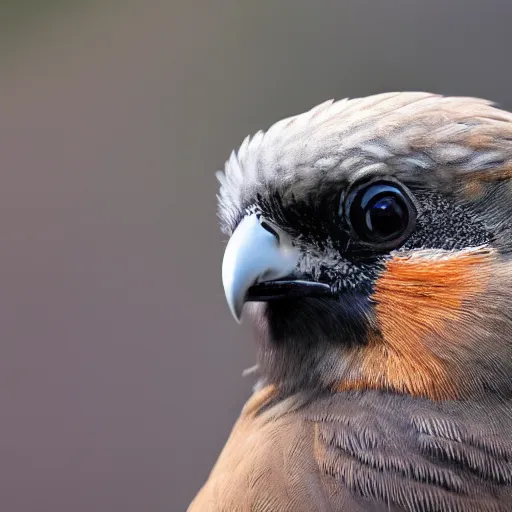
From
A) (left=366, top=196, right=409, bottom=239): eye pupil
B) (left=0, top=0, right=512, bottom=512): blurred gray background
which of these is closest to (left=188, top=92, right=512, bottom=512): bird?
(left=366, top=196, right=409, bottom=239): eye pupil

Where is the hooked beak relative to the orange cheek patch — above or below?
above

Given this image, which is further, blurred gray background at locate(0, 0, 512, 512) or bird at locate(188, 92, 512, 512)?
blurred gray background at locate(0, 0, 512, 512)

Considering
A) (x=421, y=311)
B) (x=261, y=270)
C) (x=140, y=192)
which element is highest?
(x=140, y=192)

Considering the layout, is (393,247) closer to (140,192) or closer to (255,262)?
(255,262)

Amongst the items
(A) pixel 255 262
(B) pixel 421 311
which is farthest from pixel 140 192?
(B) pixel 421 311

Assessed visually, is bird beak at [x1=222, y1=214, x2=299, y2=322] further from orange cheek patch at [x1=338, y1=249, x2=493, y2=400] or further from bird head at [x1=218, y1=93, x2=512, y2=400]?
orange cheek patch at [x1=338, y1=249, x2=493, y2=400]

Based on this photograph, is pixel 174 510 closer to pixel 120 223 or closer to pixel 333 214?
pixel 120 223

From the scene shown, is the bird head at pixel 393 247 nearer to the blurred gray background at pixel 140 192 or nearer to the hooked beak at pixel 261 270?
the hooked beak at pixel 261 270

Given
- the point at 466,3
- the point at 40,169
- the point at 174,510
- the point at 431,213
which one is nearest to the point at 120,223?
the point at 40,169
